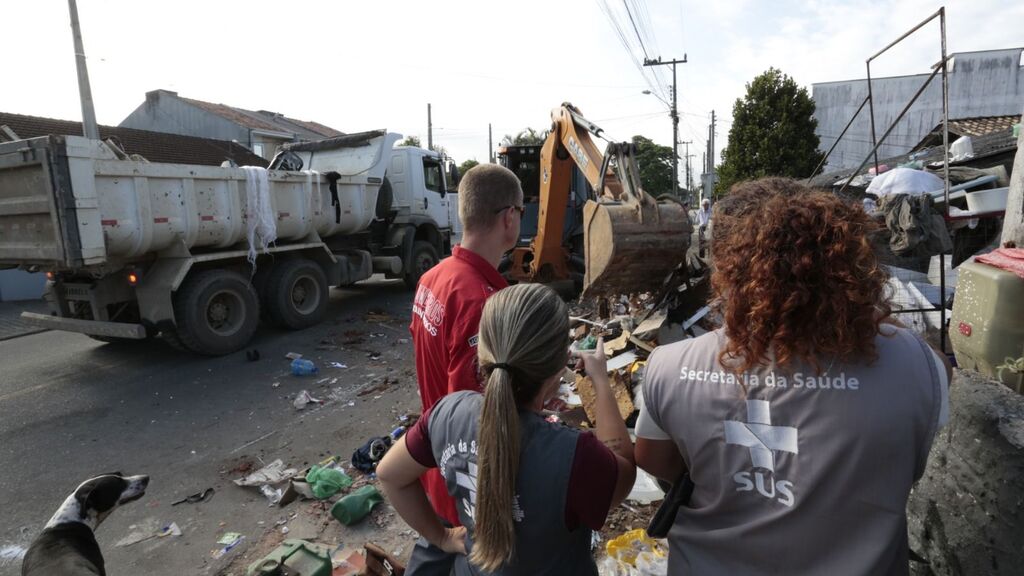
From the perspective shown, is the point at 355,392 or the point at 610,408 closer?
the point at 610,408

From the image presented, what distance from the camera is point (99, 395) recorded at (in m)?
5.52

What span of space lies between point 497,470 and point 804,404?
645 millimetres

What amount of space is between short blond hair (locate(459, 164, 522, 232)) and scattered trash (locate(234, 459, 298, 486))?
280 centimetres

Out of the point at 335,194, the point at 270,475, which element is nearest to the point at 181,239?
the point at 335,194

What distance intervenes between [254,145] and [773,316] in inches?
1086

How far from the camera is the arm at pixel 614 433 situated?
1336 millimetres

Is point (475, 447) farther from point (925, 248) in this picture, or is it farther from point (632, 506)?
point (925, 248)

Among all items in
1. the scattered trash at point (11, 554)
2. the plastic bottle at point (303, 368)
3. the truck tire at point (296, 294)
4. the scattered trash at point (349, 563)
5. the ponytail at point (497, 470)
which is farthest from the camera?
the truck tire at point (296, 294)

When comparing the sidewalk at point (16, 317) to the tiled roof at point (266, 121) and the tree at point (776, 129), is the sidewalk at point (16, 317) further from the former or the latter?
the tree at point (776, 129)

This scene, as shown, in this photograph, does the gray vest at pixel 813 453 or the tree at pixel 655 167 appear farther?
the tree at pixel 655 167

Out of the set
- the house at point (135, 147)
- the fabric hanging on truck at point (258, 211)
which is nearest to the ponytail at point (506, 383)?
the fabric hanging on truck at point (258, 211)

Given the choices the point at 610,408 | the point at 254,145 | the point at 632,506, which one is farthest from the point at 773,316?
the point at 254,145

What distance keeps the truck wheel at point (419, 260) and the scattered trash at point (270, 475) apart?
591 cm

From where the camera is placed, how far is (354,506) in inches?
133
